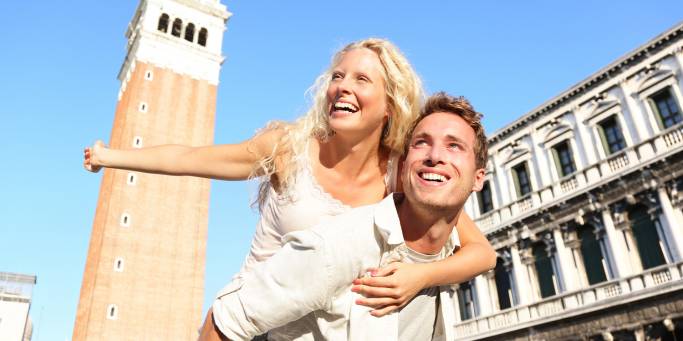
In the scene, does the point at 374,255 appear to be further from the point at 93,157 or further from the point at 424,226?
the point at 93,157

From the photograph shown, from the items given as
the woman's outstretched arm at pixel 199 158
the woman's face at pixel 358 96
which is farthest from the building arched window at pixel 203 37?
the woman's face at pixel 358 96

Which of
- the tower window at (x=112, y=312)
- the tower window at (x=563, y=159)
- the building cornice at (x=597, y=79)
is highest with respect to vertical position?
the building cornice at (x=597, y=79)

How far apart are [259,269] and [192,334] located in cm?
3193

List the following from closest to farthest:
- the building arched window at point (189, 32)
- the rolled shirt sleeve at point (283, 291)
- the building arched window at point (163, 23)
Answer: the rolled shirt sleeve at point (283, 291)
the building arched window at point (163, 23)
the building arched window at point (189, 32)

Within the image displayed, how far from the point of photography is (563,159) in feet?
64.0

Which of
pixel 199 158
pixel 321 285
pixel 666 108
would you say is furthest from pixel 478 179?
pixel 666 108

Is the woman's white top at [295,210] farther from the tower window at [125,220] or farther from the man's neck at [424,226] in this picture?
the tower window at [125,220]

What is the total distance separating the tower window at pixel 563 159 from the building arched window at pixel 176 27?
2919cm

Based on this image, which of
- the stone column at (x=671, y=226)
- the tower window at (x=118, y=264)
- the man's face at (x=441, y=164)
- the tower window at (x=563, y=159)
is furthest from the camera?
the tower window at (x=118, y=264)

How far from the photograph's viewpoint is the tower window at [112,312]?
96.3 ft

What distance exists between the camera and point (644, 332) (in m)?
15.0

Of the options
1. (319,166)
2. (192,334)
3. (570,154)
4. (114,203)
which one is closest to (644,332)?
(570,154)

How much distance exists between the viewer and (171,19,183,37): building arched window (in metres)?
38.5

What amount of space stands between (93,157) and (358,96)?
158cm
